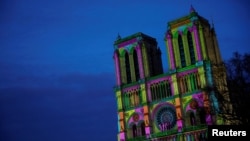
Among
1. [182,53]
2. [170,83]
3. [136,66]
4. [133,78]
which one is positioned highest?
[182,53]

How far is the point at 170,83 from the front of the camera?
69938mm

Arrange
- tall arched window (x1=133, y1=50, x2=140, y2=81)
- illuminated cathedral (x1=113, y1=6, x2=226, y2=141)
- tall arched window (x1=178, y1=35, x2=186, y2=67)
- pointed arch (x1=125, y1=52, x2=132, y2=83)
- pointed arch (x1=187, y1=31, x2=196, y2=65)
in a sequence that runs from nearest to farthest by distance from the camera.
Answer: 1. illuminated cathedral (x1=113, y1=6, x2=226, y2=141)
2. pointed arch (x1=187, y1=31, x2=196, y2=65)
3. tall arched window (x1=178, y1=35, x2=186, y2=67)
4. tall arched window (x1=133, y1=50, x2=140, y2=81)
5. pointed arch (x1=125, y1=52, x2=132, y2=83)

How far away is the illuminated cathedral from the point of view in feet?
218

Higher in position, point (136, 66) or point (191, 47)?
point (191, 47)

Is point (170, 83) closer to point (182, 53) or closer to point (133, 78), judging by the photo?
point (182, 53)

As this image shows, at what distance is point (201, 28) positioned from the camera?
69.1m

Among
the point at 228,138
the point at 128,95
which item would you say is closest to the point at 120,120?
the point at 128,95

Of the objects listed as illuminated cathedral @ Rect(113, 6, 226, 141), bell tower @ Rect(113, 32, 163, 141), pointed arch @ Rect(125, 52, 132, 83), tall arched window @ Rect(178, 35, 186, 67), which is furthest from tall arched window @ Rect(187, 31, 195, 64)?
pointed arch @ Rect(125, 52, 132, 83)

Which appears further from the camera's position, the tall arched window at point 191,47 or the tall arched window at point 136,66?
the tall arched window at point 136,66

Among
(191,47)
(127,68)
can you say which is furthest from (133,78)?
(191,47)

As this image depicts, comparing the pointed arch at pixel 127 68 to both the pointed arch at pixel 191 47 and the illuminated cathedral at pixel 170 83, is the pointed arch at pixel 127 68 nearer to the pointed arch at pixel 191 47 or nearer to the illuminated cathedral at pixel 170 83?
the illuminated cathedral at pixel 170 83

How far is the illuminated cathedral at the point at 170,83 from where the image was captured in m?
66.4

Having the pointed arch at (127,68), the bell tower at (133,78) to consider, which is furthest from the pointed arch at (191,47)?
the pointed arch at (127,68)

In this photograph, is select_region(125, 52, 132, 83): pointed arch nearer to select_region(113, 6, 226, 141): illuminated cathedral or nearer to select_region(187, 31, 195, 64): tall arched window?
select_region(113, 6, 226, 141): illuminated cathedral
